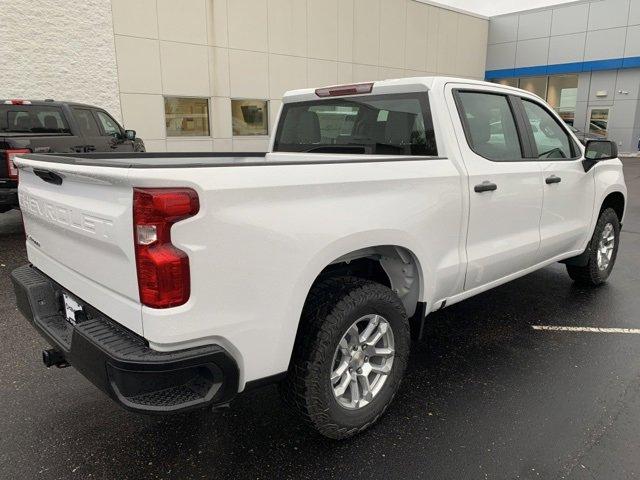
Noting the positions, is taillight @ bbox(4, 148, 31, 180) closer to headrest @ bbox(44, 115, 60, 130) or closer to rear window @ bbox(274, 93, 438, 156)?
headrest @ bbox(44, 115, 60, 130)

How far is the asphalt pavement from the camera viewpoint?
2.43 meters

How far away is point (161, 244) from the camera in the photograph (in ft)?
6.06

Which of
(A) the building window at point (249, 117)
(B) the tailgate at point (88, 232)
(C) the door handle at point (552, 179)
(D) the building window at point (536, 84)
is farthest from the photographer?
(D) the building window at point (536, 84)

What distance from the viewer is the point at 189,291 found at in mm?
1885

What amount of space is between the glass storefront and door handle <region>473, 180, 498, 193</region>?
25.0 meters

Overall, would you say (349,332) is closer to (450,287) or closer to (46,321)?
(450,287)

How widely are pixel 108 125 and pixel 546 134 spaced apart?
26.0 ft

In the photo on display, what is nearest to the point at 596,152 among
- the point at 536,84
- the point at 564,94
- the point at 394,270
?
the point at 394,270

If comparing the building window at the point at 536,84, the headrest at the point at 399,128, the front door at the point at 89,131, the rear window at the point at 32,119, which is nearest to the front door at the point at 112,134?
the front door at the point at 89,131

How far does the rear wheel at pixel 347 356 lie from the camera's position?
2.36m

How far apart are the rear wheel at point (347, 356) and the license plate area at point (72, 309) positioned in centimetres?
104

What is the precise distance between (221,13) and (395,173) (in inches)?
579

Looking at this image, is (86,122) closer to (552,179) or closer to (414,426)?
(552,179)

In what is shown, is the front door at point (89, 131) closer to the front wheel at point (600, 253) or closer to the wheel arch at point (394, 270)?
the wheel arch at point (394, 270)
